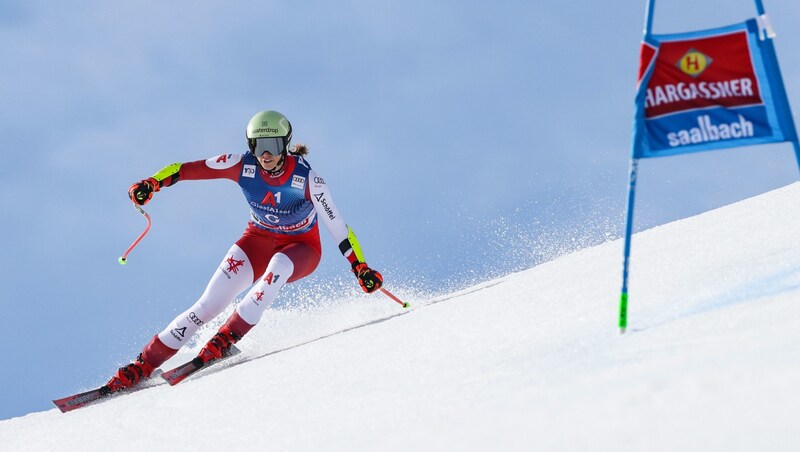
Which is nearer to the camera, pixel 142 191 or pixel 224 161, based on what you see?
pixel 142 191

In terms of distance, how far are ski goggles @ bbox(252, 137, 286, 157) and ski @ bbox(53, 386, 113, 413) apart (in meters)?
2.40

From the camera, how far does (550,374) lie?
139 inches

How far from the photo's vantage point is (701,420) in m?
2.47

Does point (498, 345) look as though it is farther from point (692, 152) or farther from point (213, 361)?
point (213, 361)

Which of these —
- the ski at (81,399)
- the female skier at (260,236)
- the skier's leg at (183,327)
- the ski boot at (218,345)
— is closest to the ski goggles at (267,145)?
the female skier at (260,236)

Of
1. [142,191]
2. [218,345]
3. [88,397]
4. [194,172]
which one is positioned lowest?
[218,345]

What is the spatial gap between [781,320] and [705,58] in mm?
1537

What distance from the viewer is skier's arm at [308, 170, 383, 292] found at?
7.40m

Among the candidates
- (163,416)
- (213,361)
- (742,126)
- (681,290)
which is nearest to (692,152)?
(742,126)

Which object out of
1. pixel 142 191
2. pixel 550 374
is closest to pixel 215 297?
pixel 142 191

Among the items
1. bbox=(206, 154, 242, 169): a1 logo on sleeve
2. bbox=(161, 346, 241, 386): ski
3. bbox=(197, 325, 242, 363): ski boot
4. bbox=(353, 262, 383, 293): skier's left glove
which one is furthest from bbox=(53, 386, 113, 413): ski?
bbox=(353, 262, 383, 293): skier's left glove

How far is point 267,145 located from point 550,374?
171 inches

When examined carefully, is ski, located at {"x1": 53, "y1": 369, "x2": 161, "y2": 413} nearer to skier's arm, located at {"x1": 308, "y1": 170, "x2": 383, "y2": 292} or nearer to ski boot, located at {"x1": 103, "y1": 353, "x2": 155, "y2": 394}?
ski boot, located at {"x1": 103, "y1": 353, "x2": 155, "y2": 394}

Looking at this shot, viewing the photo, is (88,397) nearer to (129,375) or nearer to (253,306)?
(129,375)
